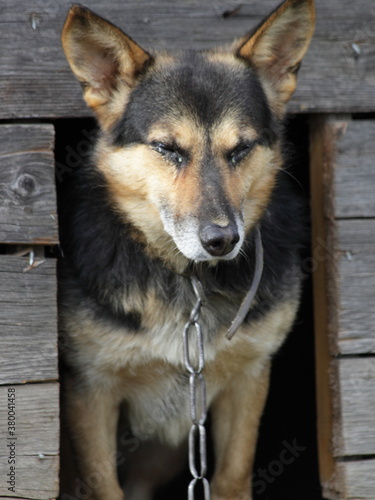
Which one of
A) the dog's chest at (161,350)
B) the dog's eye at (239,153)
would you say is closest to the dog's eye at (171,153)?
the dog's eye at (239,153)

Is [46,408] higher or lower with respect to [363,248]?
lower

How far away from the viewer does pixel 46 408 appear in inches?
118

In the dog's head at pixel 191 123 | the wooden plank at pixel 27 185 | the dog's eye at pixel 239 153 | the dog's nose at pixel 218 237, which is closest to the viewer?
the dog's nose at pixel 218 237

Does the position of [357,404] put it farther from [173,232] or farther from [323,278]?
[173,232]

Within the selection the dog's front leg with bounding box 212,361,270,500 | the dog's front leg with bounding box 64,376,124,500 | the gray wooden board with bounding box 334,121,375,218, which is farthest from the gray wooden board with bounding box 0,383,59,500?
the gray wooden board with bounding box 334,121,375,218

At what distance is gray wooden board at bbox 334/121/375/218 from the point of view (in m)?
3.31

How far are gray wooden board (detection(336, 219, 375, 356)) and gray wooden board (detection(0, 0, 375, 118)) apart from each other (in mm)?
568

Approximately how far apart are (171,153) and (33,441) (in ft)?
4.36

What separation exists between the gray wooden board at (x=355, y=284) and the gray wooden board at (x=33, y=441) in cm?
134

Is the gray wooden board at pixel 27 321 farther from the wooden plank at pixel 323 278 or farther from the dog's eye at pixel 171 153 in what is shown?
the wooden plank at pixel 323 278

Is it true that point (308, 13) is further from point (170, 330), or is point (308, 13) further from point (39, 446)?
point (39, 446)

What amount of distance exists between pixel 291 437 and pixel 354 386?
1.55 meters

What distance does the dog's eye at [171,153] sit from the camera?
2771 millimetres

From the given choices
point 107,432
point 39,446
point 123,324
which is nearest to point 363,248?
point 123,324
